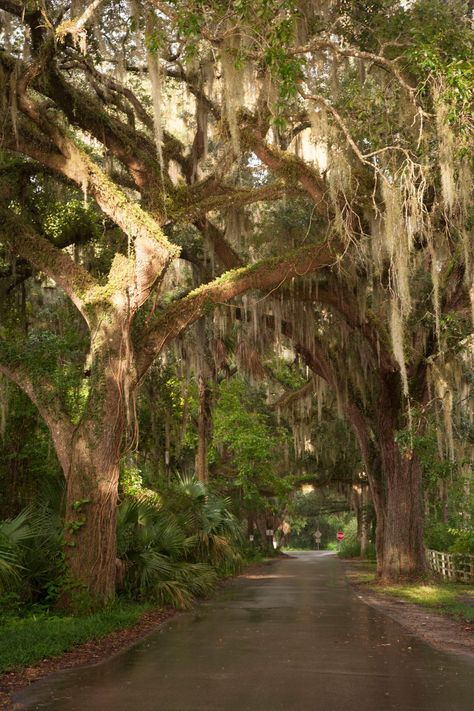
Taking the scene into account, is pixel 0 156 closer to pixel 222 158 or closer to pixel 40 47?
pixel 40 47

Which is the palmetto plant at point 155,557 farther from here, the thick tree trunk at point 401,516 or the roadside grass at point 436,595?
the thick tree trunk at point 401,516

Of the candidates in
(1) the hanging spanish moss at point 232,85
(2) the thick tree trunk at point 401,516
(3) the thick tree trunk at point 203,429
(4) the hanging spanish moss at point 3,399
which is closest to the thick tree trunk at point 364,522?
(3) the thick tree trunk at point 203,429

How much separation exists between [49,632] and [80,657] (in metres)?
0.75

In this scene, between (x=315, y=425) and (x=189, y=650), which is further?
(x=315, y=425)

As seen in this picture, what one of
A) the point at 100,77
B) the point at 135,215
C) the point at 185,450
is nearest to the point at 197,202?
the point at 135,215

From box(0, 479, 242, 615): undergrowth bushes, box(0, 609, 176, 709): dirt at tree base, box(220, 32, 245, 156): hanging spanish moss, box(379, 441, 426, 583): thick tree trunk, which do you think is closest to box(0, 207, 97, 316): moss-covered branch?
box(220, 32, 245, 156): hanging spanish moss

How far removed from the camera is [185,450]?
29094 mm

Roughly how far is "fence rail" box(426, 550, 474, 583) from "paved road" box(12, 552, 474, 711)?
10.3 metres

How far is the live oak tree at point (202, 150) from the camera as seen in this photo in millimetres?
10500

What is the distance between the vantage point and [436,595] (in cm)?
1516

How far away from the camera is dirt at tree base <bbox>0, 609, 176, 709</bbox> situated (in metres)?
6.32

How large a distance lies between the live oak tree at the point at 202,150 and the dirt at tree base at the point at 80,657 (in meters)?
0.99

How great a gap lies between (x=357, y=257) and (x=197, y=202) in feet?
12.5

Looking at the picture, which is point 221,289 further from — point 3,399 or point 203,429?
point 203,429
